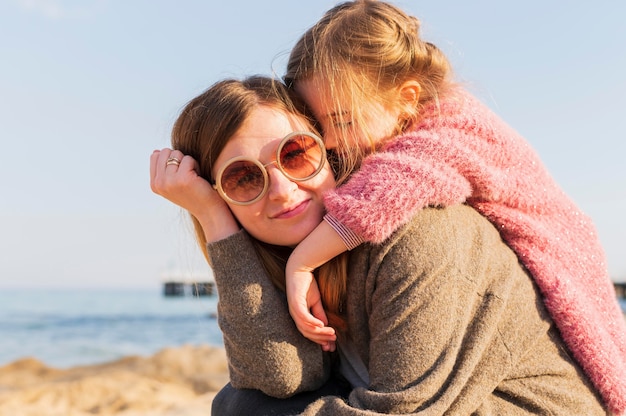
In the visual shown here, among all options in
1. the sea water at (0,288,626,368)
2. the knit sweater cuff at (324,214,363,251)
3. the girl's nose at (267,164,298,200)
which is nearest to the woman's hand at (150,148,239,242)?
the girl's nose at (267,164,298,200)

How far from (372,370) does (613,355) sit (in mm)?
909

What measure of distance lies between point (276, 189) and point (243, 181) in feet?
0.42

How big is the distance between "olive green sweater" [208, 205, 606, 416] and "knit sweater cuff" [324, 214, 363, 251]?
6 cm

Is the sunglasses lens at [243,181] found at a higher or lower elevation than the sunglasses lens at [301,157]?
lower

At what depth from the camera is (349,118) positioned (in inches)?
97.0

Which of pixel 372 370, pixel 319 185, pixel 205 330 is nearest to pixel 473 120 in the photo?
pixel 319 185

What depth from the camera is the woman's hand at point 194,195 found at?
243 cm

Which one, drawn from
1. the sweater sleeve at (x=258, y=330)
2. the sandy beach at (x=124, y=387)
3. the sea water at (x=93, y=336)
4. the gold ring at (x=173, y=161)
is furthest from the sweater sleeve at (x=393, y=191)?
the sea water at (x=93, y=336)

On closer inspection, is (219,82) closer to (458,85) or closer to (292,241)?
(292,241)

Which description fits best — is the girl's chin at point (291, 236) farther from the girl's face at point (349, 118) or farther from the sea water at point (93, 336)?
the sea water at point (93, 336)

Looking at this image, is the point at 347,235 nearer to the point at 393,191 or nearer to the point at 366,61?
the point at 393,191

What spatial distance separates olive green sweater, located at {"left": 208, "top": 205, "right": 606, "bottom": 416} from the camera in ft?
6.70

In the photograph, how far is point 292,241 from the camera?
93.3 inches

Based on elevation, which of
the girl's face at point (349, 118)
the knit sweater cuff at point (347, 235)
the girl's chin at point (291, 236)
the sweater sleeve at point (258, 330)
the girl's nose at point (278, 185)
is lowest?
the sweater sleeve at point (258, 330)
